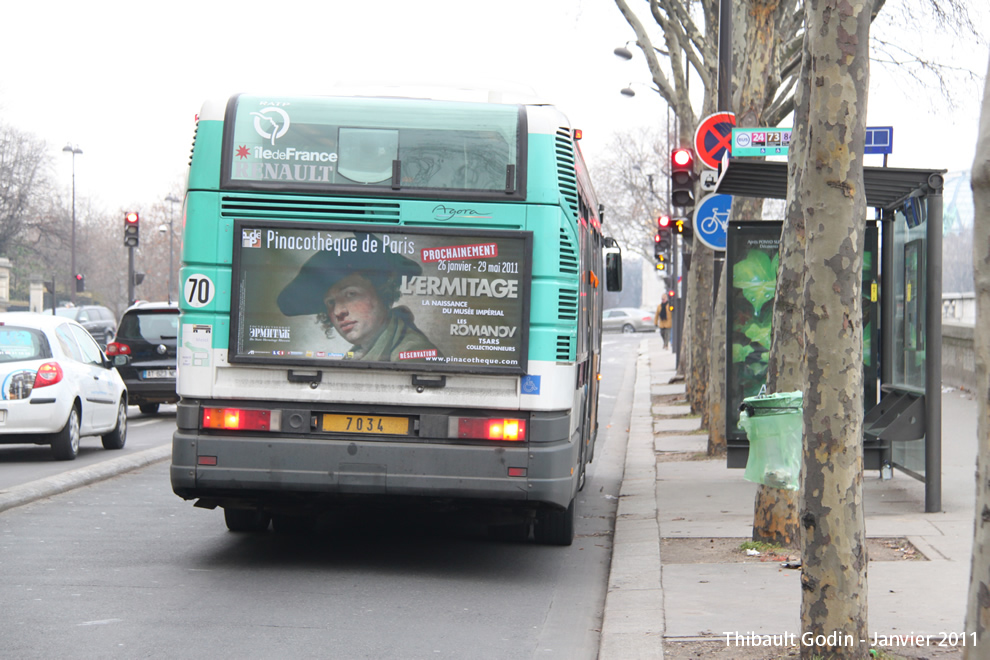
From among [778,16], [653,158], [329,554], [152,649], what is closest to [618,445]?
[778,16]

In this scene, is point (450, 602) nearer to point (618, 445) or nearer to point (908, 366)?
point (908, 366)

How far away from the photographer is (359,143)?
729 centimetres

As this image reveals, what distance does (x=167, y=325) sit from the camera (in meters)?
19.2

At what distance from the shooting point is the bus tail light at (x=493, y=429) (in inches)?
280

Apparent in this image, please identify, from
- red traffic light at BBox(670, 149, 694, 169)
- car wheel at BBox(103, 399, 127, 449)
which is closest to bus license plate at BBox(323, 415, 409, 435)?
car wheel at BBox(103, 399, 127, 449)

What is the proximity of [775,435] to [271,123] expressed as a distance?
340cm

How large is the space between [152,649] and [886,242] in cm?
743

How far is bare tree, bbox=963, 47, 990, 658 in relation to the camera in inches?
126

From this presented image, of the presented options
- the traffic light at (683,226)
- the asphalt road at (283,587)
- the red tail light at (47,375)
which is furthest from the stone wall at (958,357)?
the red tail light at (47,375)

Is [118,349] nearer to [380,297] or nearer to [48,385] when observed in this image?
[48,385]

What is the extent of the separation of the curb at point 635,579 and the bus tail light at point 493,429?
1036 millimetres

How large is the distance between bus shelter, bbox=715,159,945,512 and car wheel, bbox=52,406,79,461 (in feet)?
22.1

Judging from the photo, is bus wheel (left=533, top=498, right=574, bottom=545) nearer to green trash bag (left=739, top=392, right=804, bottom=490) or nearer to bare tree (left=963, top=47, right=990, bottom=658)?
green trash bag (left=739, top=392, right=804, bottom=490)

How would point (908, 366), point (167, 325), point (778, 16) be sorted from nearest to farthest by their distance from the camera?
point (908, 366)
point (778, 16)
point (167, 325)
